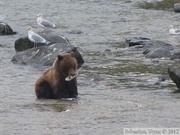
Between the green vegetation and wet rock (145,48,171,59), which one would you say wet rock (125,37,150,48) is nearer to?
wet rock (145,48,171,59)

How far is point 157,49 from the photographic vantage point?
59.6ft

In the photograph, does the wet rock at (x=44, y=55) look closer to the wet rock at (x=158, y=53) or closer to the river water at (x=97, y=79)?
the river water at (x=97, y=79)

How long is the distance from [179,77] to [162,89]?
2.59 ft

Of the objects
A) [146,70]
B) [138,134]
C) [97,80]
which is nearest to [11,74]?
[97,80]

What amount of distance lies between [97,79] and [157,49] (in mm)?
3817

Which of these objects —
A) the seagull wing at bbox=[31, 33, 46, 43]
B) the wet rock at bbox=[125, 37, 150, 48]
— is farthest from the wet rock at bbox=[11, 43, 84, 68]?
the wet rock at bbox=[125, 37, 150, 48]

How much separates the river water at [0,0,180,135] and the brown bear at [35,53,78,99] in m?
0.20

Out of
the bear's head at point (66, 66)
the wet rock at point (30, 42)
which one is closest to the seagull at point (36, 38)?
the wet rock at point (30, 42)

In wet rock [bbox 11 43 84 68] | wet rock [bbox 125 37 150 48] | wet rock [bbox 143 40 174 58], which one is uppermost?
wet rock [bbox 11 43 84 68]

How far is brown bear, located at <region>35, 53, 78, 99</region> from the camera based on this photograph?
11.8 metres

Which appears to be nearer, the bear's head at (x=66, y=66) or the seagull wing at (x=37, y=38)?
the bear's head at (x=66, y=66)

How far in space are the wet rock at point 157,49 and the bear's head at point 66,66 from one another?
6238mm

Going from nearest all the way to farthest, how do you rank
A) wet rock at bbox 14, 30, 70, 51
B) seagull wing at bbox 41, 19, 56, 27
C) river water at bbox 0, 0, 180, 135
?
river water at bbox 0, 0, 180, 135, wet rock at bbox 14, 30, 70, 51, seagull wing at bbox 41, 19, 56, 27

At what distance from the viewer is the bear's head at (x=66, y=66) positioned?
1179 centimetres
